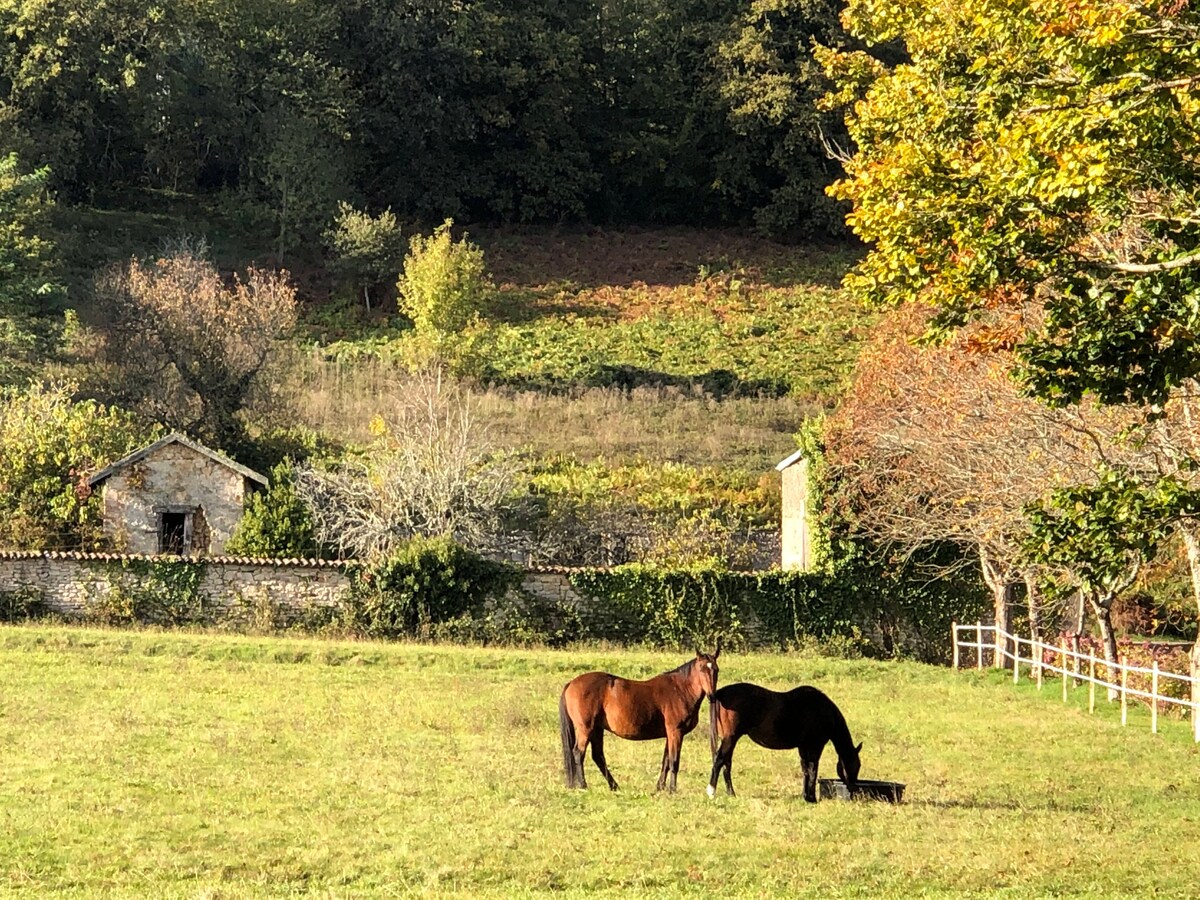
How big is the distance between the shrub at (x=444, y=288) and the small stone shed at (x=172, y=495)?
21558 mm

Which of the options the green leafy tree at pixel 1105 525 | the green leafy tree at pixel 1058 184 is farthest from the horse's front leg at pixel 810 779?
the green leafy tree at pixel 1058 184

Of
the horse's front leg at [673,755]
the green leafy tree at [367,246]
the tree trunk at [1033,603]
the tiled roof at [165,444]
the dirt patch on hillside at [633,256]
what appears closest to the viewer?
the horse's front leg at [673,755]

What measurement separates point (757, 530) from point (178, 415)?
62.0 feet

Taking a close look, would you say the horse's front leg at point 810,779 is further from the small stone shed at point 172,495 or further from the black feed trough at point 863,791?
the small stone shed at point 172,495

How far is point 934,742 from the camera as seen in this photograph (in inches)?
892

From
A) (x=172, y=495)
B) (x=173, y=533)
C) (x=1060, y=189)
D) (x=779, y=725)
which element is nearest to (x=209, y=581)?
(x=172, y=495)

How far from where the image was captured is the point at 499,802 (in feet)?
54.0

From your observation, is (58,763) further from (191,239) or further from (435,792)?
(191,239)

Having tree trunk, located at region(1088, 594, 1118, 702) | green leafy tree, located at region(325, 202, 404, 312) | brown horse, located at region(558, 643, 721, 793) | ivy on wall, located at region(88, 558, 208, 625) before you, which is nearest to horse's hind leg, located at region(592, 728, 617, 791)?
brown horse, located at region(558, 643, 721, 793)

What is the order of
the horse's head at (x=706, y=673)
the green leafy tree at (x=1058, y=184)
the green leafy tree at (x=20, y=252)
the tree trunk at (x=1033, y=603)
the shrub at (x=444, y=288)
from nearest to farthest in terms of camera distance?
1. the green leafy tree at (x=1058, y=184)
2. the horse's head at (x=706, y=673)
3. the tree trunk at (x=1033, y=603)
4. the green leafy tree at (x=20, y=252)
5. the shrub at (x=444, y=288)

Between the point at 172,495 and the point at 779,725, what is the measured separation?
28949 mm

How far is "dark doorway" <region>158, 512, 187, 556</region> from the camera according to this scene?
42.9m

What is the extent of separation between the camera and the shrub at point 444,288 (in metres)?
64.4

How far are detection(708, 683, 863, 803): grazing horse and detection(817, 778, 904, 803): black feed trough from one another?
10 centimetres
